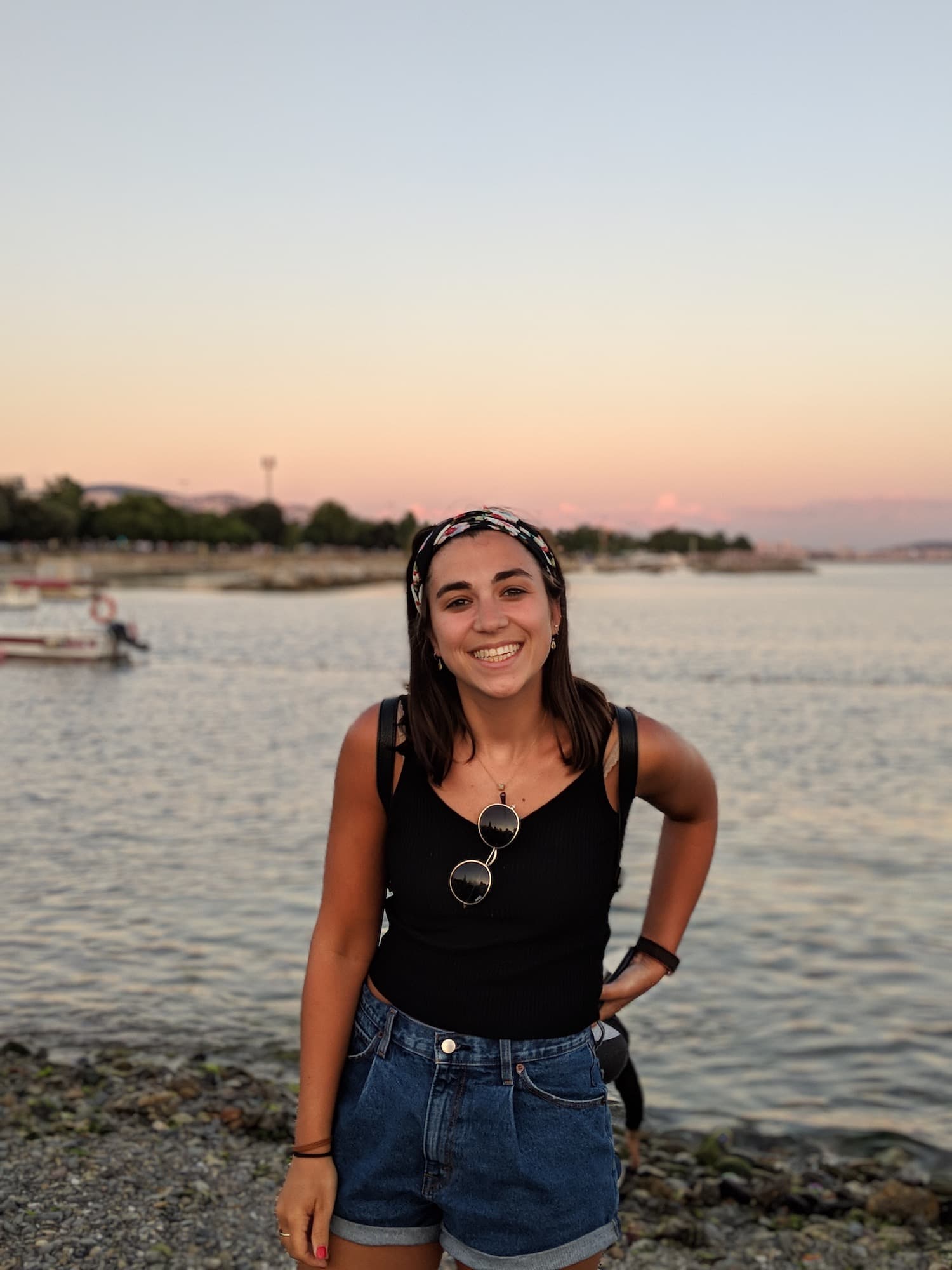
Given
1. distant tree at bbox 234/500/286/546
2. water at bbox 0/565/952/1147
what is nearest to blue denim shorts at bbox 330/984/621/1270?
water at bbox 0/565/952/1147

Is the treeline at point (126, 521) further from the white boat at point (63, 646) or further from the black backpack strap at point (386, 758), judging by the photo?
the black backpack strap at point (386, 758)

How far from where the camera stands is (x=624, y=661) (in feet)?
152

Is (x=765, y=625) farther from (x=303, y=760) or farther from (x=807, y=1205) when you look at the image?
(x=807, y=1205)

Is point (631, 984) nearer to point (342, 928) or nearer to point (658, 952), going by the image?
point (658, 952)

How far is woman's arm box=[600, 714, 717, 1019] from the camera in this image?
8.77 feet

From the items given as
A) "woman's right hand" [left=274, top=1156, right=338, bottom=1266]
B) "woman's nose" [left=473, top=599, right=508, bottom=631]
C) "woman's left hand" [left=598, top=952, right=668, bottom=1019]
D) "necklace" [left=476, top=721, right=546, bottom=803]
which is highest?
"woman's nose" [left=473, top=599, right=508, bottom=631]

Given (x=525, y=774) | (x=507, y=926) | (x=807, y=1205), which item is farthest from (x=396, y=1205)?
(x=807, y=1205)

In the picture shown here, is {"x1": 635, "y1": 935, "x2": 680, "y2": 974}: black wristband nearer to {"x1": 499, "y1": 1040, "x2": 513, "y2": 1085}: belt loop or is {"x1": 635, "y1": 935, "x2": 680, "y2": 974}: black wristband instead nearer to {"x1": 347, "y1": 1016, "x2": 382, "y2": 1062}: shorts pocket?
{"x1": 499, "y1": 1040, "x2": 513, "y2": 1085}: belt loop

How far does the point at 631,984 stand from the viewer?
2.73m

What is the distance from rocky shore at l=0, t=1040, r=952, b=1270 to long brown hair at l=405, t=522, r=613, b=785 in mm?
3221

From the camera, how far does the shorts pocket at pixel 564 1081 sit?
2434mm

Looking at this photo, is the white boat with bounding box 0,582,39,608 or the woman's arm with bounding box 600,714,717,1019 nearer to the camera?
the woman's arm with bounding box 600,714,717,1019

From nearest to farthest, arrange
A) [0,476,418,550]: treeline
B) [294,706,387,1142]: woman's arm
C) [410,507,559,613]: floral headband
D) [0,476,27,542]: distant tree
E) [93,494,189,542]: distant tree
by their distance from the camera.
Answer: [294,706,387,1142]: woman's arm → [410,507,559,613]: floral headband → [0,476,27,542]: distant tree → [0,476,418,550]: treeline → [93,494,189,542]: distant tree

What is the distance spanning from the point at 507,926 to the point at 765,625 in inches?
2923
